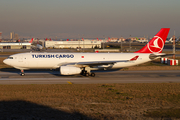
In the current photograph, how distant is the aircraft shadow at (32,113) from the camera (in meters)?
12.8

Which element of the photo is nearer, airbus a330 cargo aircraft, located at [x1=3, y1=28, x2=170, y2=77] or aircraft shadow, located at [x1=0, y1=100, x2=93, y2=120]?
→ aircraft shadow, located at [x1=0, y1=100, x2=93, y2=120]

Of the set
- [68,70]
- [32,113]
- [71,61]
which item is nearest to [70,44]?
[71,61]

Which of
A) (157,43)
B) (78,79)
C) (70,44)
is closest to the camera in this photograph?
(78,79)

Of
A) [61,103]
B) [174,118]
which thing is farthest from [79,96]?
[174,118]

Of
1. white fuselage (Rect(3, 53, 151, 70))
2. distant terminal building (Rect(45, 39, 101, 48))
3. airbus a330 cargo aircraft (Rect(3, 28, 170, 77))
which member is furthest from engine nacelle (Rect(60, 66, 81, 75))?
distant terminal building (Rect(45, 39, 101, 48))

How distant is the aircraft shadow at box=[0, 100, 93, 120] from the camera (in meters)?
12.8

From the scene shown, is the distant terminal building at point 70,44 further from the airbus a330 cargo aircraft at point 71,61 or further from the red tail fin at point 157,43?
the airbus a330 cargo aircraft at point 71,61

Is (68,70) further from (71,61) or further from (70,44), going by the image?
(70,44)

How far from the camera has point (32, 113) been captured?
44.6ft

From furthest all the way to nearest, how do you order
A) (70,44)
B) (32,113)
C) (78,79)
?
(70,44) → (78,79) → (32,113)

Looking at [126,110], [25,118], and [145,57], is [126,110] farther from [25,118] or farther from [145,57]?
[145,57]

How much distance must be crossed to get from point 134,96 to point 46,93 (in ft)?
28.0

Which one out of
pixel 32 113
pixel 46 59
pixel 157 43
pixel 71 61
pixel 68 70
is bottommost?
pixel 32 113

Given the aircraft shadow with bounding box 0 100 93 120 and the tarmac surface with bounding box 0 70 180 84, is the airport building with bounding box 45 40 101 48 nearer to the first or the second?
the tarmac surface with bounding box 0 70 180 84
